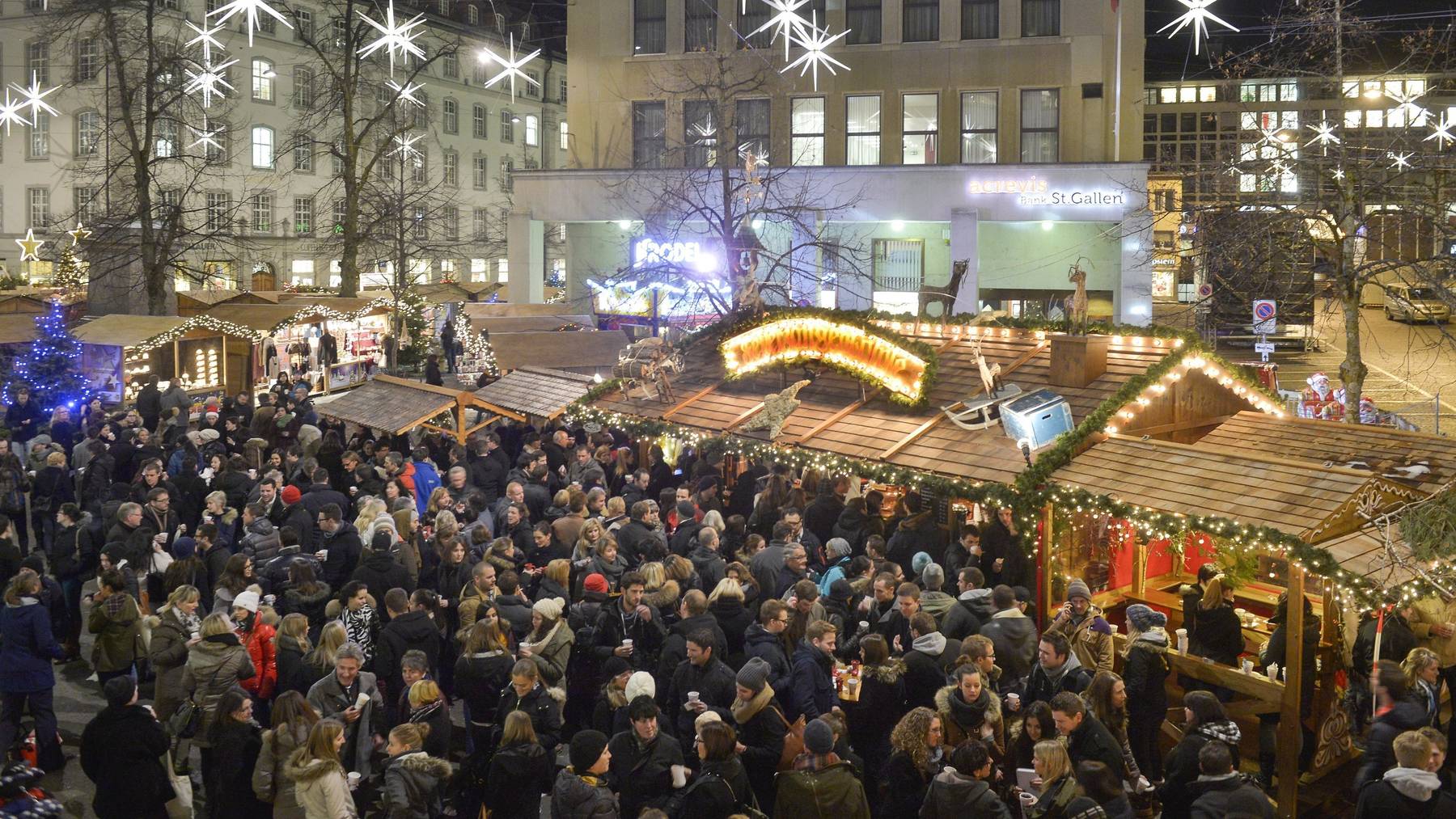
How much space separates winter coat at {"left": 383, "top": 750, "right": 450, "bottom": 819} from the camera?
7000 millimetres

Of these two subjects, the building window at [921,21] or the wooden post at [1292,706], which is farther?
the building window at [921,21]

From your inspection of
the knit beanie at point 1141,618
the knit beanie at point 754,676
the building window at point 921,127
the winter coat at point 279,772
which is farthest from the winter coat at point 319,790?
the building window at point 921,127

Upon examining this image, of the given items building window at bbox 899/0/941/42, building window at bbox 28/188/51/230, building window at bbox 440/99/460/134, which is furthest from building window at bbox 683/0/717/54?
building window at bbox 28/188/51/230

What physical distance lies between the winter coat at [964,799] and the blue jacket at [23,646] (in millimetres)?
6844

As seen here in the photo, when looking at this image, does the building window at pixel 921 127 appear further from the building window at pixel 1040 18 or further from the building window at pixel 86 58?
the building window at pixel 86 58

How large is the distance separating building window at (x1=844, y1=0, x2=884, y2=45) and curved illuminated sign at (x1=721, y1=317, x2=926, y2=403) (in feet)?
64.8

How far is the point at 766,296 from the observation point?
33.1 metres

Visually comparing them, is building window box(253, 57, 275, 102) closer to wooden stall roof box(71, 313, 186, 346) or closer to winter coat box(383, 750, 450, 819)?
wooden stall roof box(71, 313, 186, 346)

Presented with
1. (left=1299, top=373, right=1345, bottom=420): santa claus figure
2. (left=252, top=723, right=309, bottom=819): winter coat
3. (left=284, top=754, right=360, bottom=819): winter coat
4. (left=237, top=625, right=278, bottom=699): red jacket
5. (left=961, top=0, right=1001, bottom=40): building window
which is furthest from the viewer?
(left=961, top=0, right=1001, bottom=40): building window

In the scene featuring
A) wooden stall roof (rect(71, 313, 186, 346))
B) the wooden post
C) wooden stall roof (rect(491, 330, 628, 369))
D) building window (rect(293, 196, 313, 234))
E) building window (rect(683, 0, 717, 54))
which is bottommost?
the wooden post

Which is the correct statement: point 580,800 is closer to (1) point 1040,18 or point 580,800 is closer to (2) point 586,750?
(2) point 586,750

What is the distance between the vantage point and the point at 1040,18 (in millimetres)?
33062

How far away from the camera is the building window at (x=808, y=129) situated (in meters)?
34.9

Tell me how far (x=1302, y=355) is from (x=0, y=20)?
178 ft
